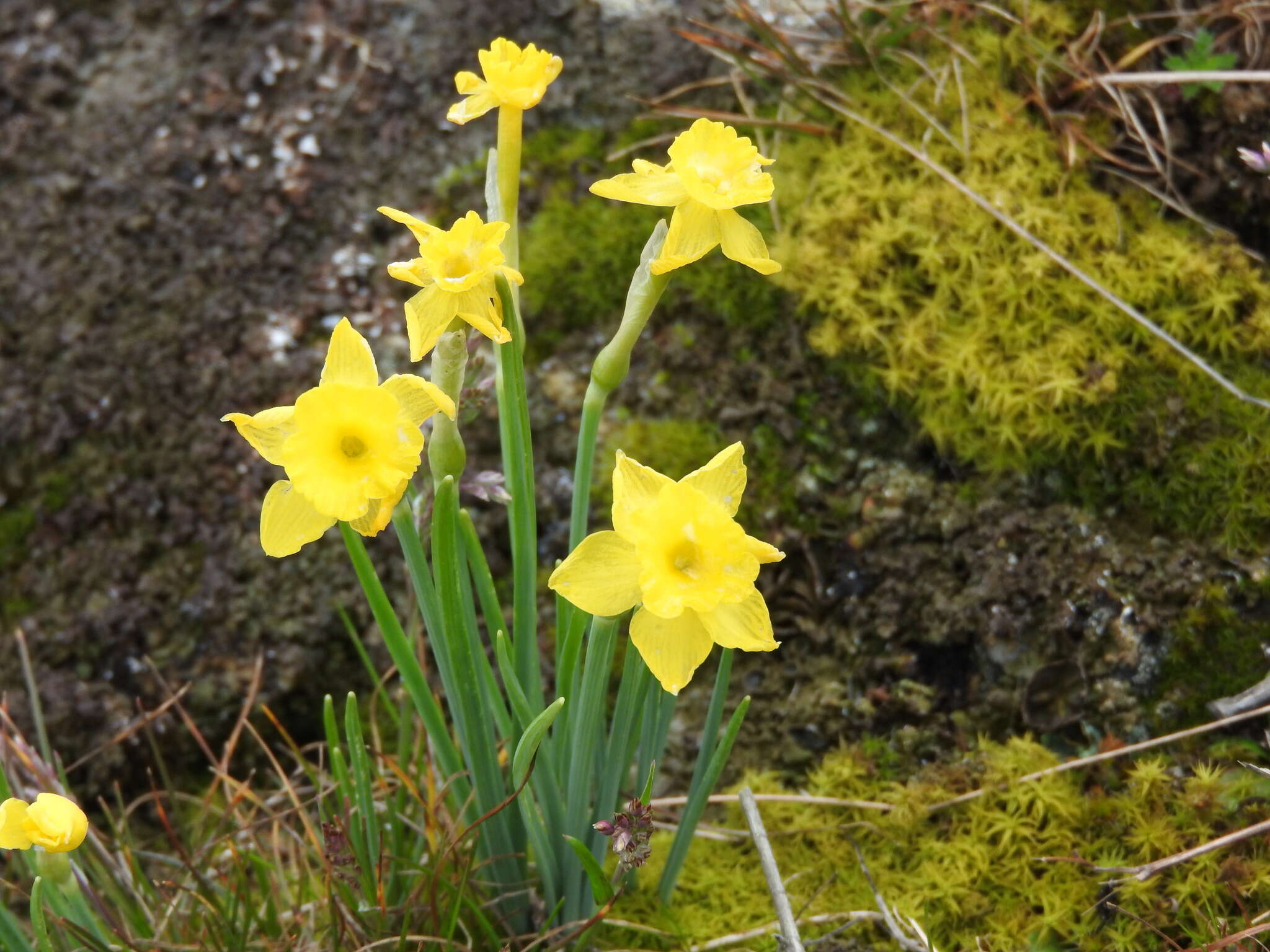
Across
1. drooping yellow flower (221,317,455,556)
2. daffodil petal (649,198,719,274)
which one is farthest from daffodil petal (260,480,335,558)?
daffodil petal (649,198,719,274)

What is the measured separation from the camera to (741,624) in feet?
3.80

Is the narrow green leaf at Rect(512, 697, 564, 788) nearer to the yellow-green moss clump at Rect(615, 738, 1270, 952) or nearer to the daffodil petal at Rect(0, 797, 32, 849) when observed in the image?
the yellow-green moss clump at Rect(615, 738, 1270, 952)

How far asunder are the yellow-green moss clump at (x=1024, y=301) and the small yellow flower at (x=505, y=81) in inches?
36.5

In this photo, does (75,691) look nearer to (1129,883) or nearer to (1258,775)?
(1129,883)

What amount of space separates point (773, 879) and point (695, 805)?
15 centimetres

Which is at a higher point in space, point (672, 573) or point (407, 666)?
point (672, 573)

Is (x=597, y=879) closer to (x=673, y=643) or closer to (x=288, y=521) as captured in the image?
(x=673, y=643)

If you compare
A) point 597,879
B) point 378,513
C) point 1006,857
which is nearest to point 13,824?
point 378,513

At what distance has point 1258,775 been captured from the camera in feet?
5.21

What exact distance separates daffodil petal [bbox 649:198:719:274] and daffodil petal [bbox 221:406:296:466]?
47 centimetres

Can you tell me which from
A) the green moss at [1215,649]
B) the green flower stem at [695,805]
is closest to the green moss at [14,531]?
the green flower stem at [695,805]

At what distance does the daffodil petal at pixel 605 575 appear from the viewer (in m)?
1.14

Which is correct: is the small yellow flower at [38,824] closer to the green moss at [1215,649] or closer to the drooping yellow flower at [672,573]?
the drooping yellow flower at [672,573]

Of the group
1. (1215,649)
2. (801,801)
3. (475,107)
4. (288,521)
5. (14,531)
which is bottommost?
(801,801)
